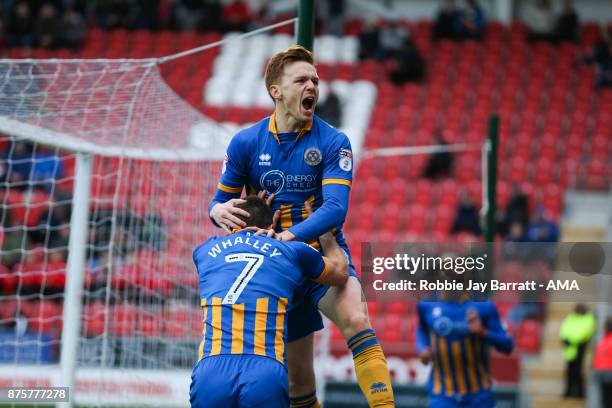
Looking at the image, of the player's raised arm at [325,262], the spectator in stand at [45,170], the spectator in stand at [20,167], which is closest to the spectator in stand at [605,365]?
the spectator in stand at [45,170]

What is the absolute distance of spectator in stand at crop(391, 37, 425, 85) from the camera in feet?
71.0

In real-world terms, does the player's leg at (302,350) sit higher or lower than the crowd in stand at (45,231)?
lower

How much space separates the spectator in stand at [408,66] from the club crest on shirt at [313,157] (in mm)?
16026

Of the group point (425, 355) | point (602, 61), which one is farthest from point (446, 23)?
point (425, 355)

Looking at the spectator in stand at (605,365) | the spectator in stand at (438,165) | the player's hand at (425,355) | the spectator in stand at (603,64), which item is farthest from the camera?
the spectator in stand at (603,64)

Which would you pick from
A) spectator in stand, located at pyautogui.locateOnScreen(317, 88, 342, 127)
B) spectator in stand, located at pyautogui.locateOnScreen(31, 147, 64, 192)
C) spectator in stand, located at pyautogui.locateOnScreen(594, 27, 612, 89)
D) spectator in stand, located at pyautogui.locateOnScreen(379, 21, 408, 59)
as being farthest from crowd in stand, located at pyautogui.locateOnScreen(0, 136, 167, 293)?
spectator in stand, located at pyautogui.locateOnScreen(594, 27, 612, 89)

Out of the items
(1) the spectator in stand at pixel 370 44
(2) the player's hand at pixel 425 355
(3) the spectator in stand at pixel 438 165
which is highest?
(1) the spectator in stand at pixel 370 44

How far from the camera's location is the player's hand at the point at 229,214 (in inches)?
223

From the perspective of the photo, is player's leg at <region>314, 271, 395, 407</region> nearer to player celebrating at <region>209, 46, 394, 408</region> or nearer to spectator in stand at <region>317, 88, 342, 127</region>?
player celebrating at <region>209, 46, 394, 408</region>

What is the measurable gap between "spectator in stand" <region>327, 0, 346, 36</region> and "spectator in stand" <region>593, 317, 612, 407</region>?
10435 millimetres

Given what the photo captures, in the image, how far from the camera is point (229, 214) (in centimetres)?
569

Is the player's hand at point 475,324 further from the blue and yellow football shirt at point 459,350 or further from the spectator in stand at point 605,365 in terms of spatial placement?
the spectator in stand at point 605,365

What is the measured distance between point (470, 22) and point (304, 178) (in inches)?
689

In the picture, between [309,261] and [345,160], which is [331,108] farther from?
[309,261]
